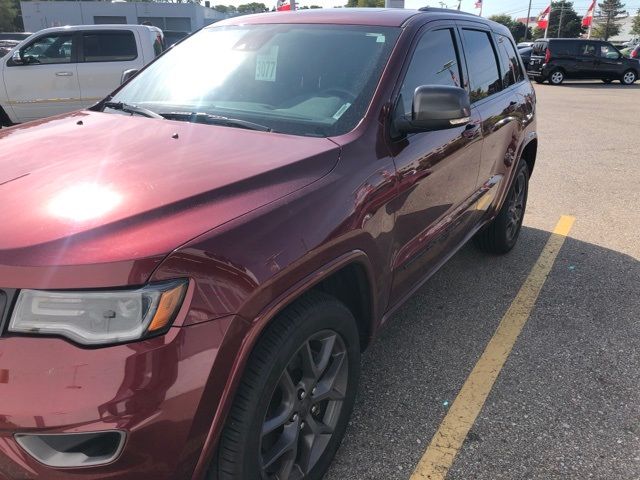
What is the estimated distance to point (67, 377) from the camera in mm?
1386

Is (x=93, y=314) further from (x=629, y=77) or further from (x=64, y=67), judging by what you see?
(x=629, y=77)

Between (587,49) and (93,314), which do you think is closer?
(93,314)

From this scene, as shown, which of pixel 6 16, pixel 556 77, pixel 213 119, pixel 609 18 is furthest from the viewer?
pixel 609 18

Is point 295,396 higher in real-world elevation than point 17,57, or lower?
lower

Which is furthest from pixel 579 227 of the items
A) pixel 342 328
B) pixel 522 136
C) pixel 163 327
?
pixel 163 327

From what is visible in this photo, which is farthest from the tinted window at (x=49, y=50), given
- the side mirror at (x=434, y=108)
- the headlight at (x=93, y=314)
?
the headlight at (x=93, y=314)

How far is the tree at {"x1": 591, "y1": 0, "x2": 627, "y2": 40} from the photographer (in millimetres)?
83875

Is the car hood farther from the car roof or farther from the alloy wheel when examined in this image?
the car roof

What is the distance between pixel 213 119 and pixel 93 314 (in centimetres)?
131

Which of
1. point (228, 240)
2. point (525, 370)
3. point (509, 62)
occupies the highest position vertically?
point (509, 62)

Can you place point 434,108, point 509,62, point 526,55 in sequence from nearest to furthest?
point 434,108, point 509,62, point 526,55

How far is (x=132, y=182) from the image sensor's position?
1.81 metres

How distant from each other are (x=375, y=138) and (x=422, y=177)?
42 cm

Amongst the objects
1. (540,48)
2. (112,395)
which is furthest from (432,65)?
(540,48)
